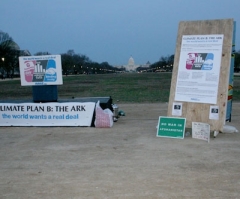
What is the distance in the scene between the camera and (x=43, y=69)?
8.66m

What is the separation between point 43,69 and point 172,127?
172 inches

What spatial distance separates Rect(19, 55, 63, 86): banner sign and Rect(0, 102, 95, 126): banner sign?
816 millimetres

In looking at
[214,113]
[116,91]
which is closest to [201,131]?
[214,113]

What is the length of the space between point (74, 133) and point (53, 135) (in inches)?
20.7

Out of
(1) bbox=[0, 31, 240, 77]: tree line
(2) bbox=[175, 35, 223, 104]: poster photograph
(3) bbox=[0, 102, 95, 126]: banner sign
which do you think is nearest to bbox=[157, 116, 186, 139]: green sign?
(2) bbox=[175, 35, 223, 104]: poster photograph

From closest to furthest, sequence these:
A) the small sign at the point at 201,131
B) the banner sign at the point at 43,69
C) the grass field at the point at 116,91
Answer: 1. the small sign at the point at 201,131
2. the banner sign at the point at 43,69
3. the grass field at the point at 116,91

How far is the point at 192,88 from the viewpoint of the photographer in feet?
22.1

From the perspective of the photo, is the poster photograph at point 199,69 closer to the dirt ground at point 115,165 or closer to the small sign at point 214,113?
the small sign at point 214,113

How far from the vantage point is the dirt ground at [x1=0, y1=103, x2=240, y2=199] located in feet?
12.3

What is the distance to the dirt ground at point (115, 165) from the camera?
3750 mm

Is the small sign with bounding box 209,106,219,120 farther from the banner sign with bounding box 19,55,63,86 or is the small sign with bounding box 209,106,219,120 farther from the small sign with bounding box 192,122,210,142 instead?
the banner sign with bounding box 19,55,63,86

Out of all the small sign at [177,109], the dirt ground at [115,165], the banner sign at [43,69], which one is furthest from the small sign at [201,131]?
the banner sign at [43,69]

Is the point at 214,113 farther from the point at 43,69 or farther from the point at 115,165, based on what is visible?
the point at 43,69

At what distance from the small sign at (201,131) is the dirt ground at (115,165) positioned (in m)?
0.16
